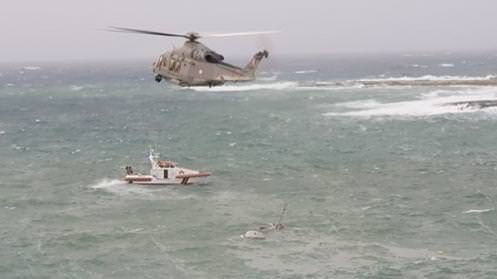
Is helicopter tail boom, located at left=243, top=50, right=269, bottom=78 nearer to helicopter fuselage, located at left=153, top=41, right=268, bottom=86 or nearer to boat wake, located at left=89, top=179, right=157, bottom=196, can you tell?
helicopter fuselage, located at left=153, top=41, right=268, bottom=86

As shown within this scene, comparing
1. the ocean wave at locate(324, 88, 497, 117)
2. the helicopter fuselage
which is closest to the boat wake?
the helicopter fuselage

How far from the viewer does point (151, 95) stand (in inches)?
6555

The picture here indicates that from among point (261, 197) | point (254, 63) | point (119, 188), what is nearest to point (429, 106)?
point (261, 197)

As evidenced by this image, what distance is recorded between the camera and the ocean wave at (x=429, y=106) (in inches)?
4336

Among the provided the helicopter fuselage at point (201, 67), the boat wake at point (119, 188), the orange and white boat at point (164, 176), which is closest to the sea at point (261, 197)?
the boat wake at point (119, 188)

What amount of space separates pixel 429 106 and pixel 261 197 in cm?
7165

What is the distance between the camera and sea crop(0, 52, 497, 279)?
39.9 metres

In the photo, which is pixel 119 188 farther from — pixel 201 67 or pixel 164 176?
pixel 201 67

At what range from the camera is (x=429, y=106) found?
118875 mm

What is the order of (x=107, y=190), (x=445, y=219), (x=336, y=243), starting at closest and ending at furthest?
(x=336, y=243) → (x=445, y=219) → (x=107, y=190)

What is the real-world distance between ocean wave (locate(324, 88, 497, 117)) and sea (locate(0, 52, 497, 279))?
3.53 feet

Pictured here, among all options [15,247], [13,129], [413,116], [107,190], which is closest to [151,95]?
[13,129]

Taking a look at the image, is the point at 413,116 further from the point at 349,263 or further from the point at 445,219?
the point at 349,263

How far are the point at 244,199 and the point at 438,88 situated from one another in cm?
11602
